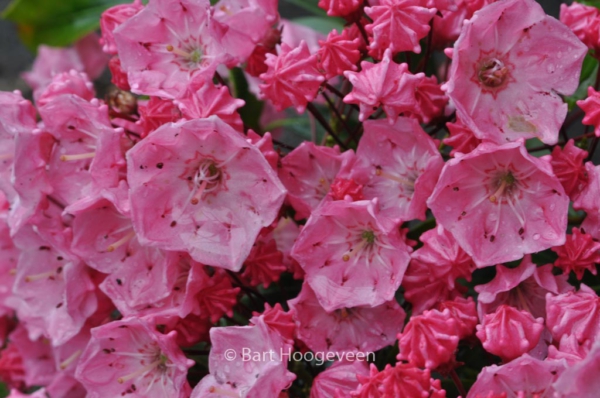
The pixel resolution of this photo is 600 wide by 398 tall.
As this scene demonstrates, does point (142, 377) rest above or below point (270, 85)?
below

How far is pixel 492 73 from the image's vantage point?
990 mm

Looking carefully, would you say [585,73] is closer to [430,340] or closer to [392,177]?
[392,177]

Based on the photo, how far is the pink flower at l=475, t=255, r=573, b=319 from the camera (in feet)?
3.08

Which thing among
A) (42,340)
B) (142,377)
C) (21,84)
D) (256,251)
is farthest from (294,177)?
(21,84)

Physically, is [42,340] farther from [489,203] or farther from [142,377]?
[489,203]

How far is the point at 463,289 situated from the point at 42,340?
808mm

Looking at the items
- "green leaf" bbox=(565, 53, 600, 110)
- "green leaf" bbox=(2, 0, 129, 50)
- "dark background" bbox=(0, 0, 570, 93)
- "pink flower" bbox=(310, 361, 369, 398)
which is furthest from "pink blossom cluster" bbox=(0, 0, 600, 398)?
"dark background" bbox=(0, 0, 570, 93)

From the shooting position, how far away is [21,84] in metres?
2.34

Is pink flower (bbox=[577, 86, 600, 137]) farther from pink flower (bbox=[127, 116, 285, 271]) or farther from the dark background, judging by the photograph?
the dark background

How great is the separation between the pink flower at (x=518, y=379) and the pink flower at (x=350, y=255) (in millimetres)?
169

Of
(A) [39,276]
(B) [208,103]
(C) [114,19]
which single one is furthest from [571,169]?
(A) [39,276]

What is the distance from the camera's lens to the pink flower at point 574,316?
2.84ft

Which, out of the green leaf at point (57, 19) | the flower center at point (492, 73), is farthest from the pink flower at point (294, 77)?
the green leaf at point (57, 19)

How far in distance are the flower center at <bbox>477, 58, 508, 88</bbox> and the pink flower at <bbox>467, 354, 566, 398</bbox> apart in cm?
37
